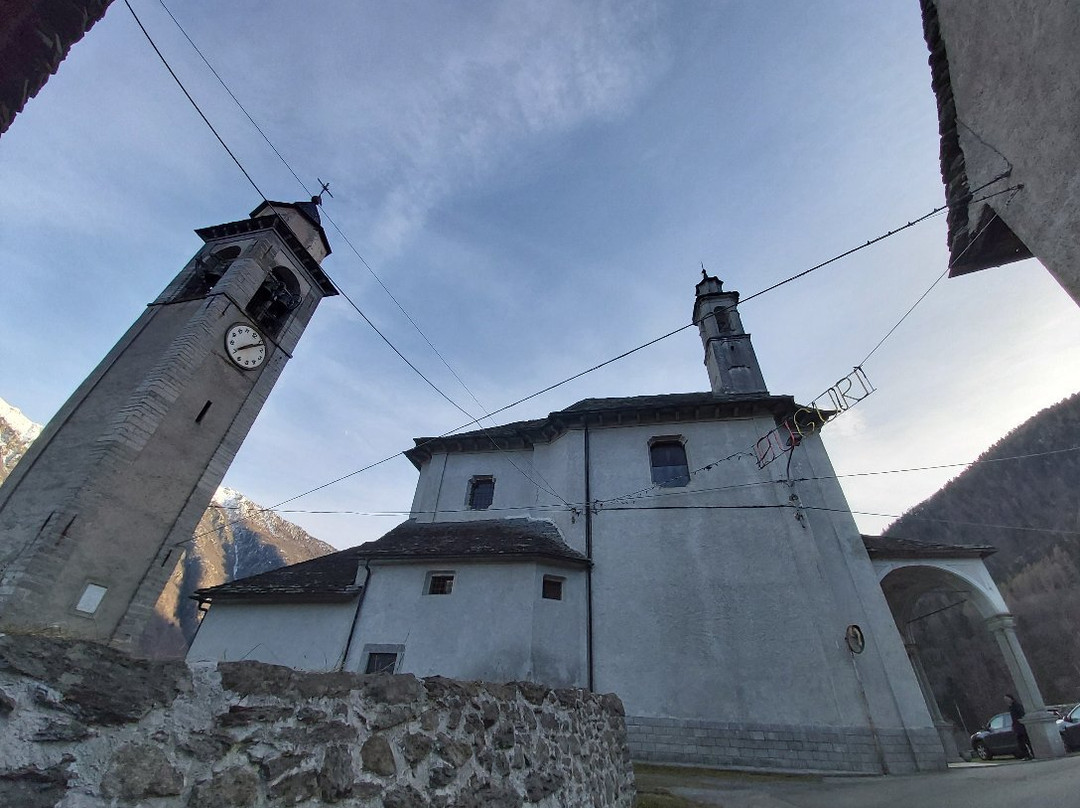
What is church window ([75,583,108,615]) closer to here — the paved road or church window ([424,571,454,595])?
church window ([424,571,454,595])

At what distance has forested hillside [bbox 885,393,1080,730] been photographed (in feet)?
141

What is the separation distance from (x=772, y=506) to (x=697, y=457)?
283 centimetres

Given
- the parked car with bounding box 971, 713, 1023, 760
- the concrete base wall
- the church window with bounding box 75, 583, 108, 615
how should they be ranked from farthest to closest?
the parked car with bounding box 971, 713, 1023, 760, the church window with bounding box 75, 583, 108, 615, the concrete base wall

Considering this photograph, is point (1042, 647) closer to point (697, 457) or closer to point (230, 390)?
point (697, 457)

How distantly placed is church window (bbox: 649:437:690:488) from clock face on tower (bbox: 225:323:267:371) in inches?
622

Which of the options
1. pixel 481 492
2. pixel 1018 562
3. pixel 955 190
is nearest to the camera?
pixel 955 190

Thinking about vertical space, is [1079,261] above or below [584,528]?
below

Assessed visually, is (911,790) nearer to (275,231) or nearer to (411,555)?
(411,555)

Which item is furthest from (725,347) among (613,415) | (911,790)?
(911,790)

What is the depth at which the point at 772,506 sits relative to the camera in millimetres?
15531

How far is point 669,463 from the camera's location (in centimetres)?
1755

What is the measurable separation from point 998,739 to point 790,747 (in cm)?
938

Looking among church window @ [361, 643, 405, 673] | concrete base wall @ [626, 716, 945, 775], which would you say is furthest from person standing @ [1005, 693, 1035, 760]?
church window @ [361, 643, 405, 673]

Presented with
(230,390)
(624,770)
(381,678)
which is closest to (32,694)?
(381,678)
